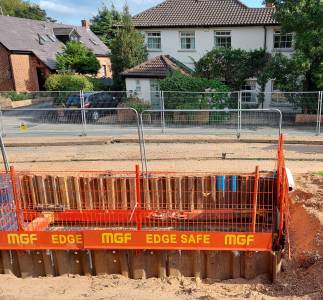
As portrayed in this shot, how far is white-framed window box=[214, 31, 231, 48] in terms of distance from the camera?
81.8 ft

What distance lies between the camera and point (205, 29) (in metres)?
25.1

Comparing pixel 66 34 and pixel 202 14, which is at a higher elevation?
pixel 66 34

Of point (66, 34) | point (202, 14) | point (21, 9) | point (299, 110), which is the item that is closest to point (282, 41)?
point (202, 14)

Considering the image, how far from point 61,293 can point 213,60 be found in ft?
62.0

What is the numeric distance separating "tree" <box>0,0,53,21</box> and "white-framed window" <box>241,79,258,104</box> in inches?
2496

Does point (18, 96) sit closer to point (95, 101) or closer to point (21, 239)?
point (95, 101)

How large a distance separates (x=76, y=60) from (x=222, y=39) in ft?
43.5

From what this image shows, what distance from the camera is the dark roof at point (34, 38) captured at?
35450 millimetres

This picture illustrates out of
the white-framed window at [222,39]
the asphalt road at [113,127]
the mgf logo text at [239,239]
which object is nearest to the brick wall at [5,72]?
the asphalt road at [113,127]

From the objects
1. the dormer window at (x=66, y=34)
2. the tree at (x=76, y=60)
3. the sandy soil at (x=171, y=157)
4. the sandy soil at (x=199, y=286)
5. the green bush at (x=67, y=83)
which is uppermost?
the dormer window at (x=66, y=34)

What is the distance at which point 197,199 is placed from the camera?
28.9 ft

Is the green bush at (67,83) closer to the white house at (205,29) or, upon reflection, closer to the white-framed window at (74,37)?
the white house at (205,29)

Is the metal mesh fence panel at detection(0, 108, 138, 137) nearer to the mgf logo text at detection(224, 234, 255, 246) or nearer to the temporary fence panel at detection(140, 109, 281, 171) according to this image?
the temporary fence panel at detection(140, 109, 281, 171)

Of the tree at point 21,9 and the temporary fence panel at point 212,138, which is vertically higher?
the tree at point 21,9
